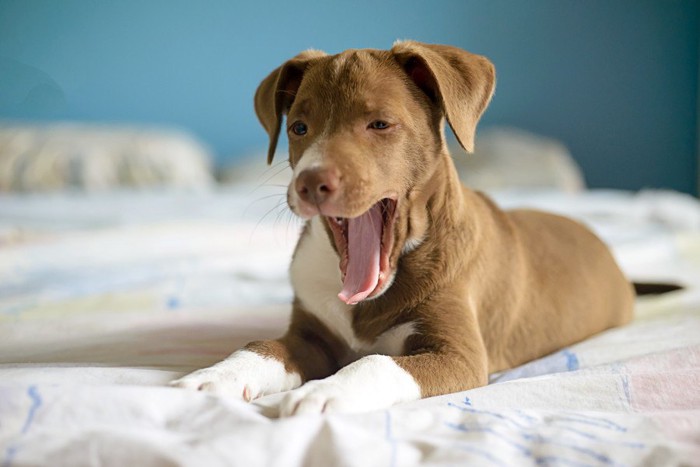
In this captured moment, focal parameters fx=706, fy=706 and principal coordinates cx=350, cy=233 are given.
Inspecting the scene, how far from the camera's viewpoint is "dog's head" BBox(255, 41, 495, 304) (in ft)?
4.62

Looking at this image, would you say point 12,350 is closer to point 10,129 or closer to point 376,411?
point 376,411

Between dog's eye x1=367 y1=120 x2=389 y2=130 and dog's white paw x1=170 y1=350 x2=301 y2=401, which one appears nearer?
dog's white paw x1=170 y1=350 x2=301 y2=401

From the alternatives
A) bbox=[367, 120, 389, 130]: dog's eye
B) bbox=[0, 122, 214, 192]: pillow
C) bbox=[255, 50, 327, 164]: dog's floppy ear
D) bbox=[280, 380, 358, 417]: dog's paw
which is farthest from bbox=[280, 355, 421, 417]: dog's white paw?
bbox=[0, 122, 214, 192]: pillow

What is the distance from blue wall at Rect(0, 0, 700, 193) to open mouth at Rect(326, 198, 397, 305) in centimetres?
385

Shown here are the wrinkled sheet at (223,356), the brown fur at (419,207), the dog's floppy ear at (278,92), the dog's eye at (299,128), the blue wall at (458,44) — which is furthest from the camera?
the blue wall at (458,44)

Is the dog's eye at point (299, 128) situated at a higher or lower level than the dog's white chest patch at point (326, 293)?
higher

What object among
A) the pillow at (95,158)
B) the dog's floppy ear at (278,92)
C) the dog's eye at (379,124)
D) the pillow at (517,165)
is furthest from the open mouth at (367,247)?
the pillow at (95,158)

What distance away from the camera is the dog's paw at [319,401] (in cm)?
105

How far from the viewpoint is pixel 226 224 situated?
3.38 metres

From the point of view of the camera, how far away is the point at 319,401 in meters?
1.08

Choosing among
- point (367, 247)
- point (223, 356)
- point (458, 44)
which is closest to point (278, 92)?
point (367, 247)

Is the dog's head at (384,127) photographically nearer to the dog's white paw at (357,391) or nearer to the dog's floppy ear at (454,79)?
the dog's floppy ear at (454,79)

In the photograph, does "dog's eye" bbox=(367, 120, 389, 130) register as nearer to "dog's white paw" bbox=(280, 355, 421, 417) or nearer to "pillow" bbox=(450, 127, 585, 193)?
"dog's white paw" bbox=(280, 355, 421, 417)

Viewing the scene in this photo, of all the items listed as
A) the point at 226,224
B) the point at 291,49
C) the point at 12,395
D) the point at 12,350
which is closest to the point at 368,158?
the point at 12,395
